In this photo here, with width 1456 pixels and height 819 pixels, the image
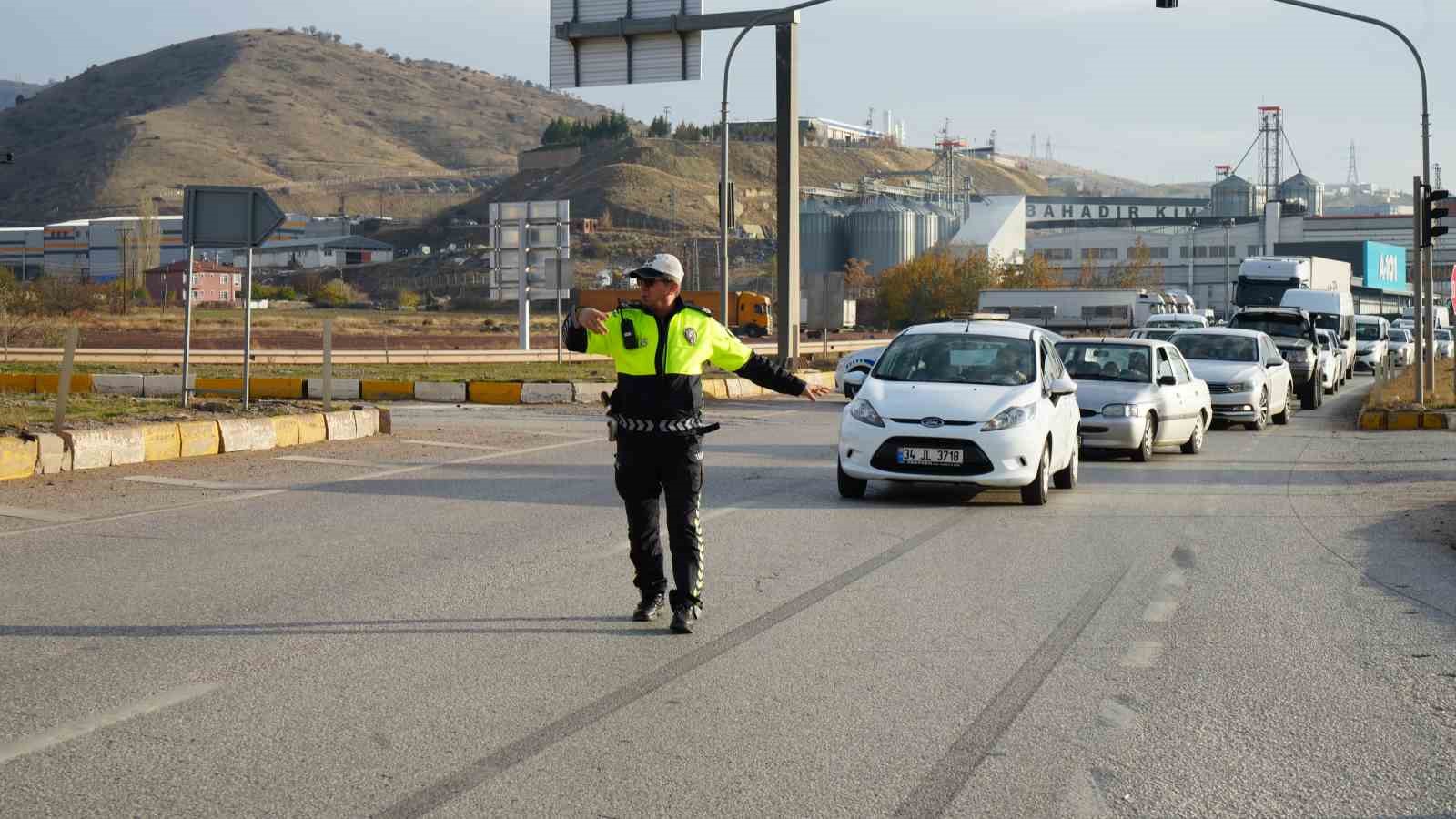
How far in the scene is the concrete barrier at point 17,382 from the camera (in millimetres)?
26906

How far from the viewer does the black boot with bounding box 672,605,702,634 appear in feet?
26.1

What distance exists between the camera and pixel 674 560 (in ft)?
26.5

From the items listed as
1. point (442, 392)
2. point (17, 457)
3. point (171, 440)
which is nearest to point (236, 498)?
point (17, 457)

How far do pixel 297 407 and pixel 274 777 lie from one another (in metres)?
15.2

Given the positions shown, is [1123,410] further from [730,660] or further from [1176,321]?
[1176,321]

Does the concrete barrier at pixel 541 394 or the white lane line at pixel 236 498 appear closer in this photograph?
the white lane line at pixel 236 498

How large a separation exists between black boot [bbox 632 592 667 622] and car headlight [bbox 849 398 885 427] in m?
5.78

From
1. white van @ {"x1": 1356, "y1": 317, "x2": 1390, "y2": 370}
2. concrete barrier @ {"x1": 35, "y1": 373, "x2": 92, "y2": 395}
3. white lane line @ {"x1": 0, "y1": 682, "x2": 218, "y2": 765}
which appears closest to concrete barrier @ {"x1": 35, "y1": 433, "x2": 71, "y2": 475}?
white lane line @ {"x1": 0, "y1": 682, "x2": 218, "y2": 765}

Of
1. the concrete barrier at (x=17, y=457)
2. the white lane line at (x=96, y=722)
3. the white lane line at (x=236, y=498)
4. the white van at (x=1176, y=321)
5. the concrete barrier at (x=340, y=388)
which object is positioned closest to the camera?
the white lane line at (x=96, y=722)

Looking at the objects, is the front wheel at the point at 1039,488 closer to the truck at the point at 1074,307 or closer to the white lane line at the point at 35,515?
the white lane line at the point at 35,515

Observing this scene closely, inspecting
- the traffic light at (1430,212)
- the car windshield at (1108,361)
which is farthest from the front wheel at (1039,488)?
the traffic light at (1430,212)

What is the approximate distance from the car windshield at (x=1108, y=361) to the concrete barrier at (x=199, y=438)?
9.87m

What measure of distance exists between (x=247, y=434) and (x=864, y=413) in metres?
7.57

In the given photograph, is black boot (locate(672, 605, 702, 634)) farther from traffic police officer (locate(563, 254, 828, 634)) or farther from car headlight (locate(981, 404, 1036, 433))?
car headlight (locate(981, 404, 1036, 433))
